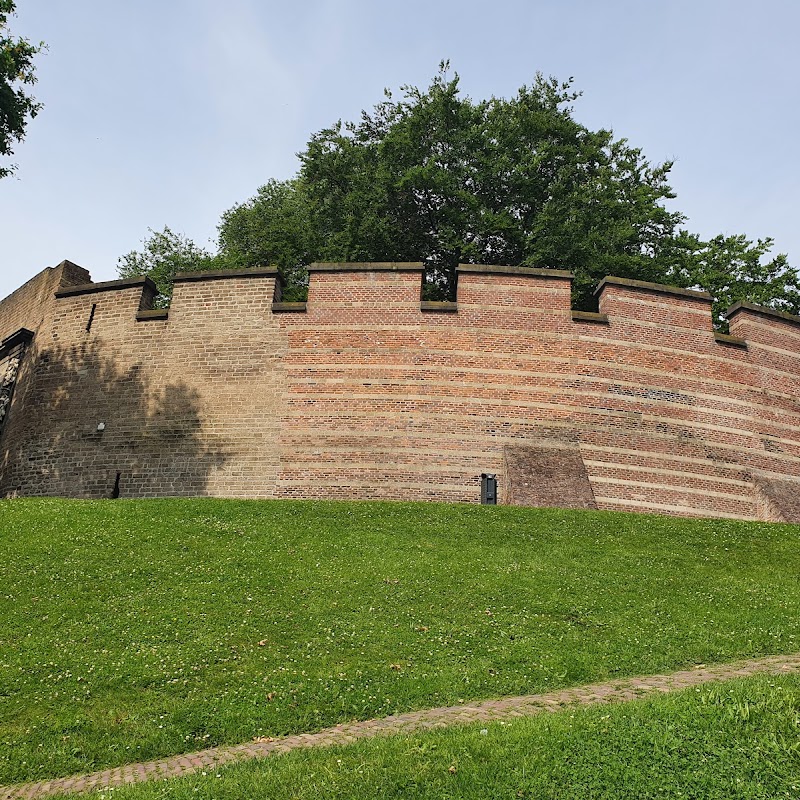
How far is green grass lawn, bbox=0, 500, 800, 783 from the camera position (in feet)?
23.1

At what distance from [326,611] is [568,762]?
4347mm

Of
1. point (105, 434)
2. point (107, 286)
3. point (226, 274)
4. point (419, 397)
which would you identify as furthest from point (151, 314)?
point (419, 397)

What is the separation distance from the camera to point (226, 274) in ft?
59.6

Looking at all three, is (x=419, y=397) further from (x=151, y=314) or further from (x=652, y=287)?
(x=151, y=314)

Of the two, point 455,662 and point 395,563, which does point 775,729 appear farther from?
point 395,563

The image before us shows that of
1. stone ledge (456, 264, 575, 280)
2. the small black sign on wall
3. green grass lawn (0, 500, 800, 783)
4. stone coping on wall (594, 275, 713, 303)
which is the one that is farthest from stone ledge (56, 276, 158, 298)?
stone coping on wall (594, 275, 713, 303)

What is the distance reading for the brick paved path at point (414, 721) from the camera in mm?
5910

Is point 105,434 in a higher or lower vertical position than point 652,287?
lower

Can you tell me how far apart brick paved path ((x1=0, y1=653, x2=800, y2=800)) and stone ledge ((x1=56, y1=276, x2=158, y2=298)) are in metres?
14.9

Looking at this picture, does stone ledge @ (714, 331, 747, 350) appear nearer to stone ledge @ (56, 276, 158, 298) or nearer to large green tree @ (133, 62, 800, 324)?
large green tree @ (133, 62, 800, 324)

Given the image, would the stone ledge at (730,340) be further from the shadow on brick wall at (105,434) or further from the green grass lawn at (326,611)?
the shadow on brick wall at (105,434)

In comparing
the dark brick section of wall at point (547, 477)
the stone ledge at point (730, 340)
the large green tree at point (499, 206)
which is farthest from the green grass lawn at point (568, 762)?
the large green tree at point (499, 206)

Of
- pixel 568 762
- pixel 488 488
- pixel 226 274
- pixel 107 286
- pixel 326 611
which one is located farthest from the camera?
pixel 107 286

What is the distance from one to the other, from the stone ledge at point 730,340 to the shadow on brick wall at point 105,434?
1276 cm
